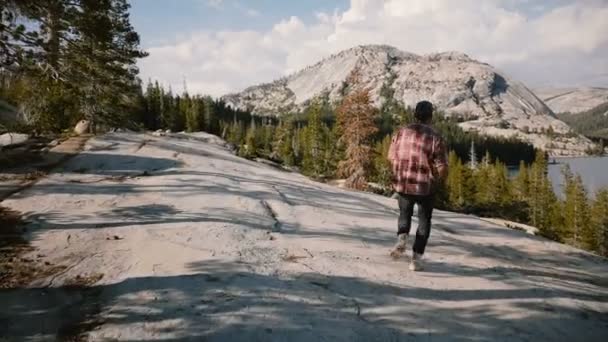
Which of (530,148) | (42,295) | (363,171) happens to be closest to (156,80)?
(363,171)

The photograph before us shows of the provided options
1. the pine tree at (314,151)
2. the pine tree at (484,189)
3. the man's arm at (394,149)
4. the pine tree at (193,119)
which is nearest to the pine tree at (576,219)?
the pine tree at (484,189)

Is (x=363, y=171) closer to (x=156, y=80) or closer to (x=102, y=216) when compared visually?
(x=102, y=216)

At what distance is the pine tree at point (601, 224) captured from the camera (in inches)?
2028

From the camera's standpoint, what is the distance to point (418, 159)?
20.1 ft

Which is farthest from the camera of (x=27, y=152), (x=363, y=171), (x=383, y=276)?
(x=363, y=171)

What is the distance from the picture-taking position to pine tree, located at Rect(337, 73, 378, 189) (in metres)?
35.0

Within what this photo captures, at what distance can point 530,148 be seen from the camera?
178m

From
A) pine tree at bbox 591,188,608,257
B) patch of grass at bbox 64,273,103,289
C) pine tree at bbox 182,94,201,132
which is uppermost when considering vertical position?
pine tree at bbox 182,94,201,132

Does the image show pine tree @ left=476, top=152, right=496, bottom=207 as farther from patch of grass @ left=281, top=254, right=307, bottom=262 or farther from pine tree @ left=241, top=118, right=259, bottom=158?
patch of grass @ left=281, top=254, right=307, bottom=262

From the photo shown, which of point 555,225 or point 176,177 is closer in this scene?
point 176,177

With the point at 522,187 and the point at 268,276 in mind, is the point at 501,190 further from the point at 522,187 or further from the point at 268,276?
the point at 268,276

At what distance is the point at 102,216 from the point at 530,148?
199 m

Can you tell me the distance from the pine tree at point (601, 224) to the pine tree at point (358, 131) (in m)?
35.4

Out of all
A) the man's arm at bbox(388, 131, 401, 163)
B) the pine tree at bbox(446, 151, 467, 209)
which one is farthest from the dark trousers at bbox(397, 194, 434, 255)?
the pine tree at bbox(446, 151, 467, 209)
